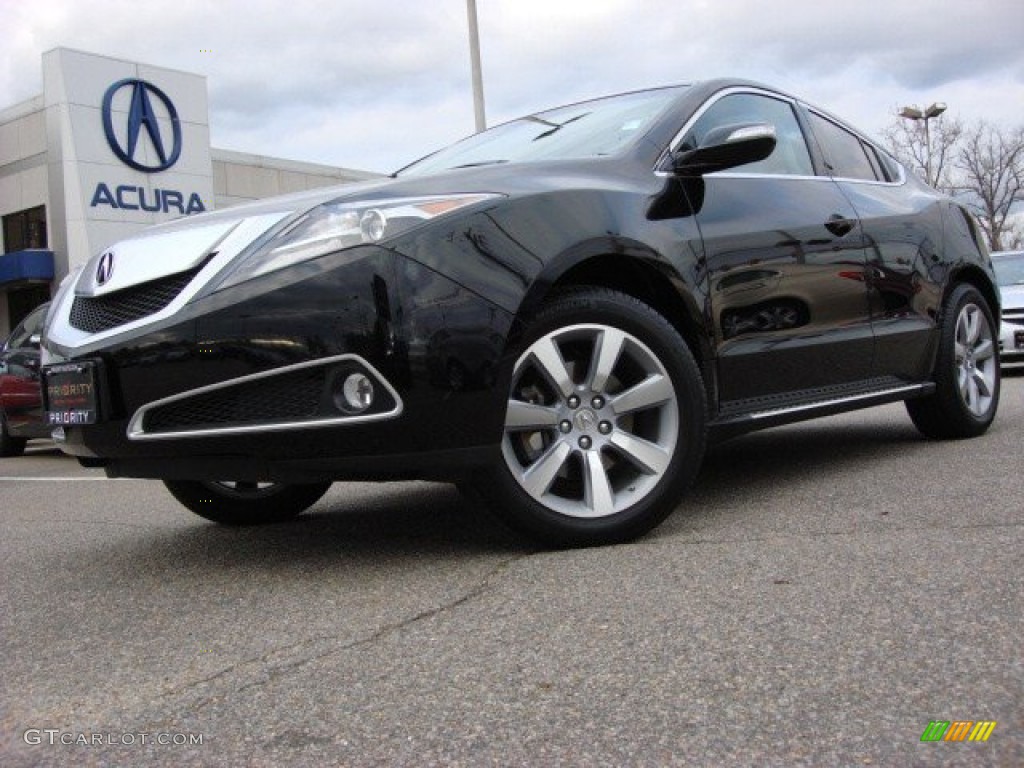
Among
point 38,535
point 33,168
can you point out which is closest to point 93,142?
point 33,168

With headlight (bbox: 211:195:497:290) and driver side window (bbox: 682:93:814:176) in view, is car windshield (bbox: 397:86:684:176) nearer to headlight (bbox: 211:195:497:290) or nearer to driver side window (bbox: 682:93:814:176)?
driver side window (bbox: 682:93:814:176)

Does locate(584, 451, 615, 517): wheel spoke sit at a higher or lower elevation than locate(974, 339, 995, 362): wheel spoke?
lower

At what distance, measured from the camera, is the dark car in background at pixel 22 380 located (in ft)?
30.1

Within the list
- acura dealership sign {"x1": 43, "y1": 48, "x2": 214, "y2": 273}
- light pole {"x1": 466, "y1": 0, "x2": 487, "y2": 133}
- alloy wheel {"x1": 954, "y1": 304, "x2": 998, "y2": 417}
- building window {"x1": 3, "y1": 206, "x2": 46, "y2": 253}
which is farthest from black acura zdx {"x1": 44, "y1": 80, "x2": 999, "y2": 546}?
building window {"x1": 3, "y1": 206, "x2": 46, "y2": 253}

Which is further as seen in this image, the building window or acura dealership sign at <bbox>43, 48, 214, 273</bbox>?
the building window

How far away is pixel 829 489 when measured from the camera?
157 inches

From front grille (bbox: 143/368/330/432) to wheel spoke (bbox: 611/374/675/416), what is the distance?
0.89 metres

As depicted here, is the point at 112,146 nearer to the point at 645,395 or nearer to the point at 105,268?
the point at 105,268

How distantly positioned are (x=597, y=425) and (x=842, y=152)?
229cm

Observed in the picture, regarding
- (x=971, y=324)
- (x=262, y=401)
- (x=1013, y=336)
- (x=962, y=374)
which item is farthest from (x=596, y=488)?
(x=1013, y=336)

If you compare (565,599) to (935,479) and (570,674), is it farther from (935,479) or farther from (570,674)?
(935,479)

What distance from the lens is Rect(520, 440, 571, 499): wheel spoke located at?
10.0ft

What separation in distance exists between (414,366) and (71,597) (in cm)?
124

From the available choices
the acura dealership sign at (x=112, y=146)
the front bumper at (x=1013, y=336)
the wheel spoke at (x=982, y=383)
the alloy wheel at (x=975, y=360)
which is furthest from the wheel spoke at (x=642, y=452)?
A: the acura dealership sign at (x=112, y=146)
